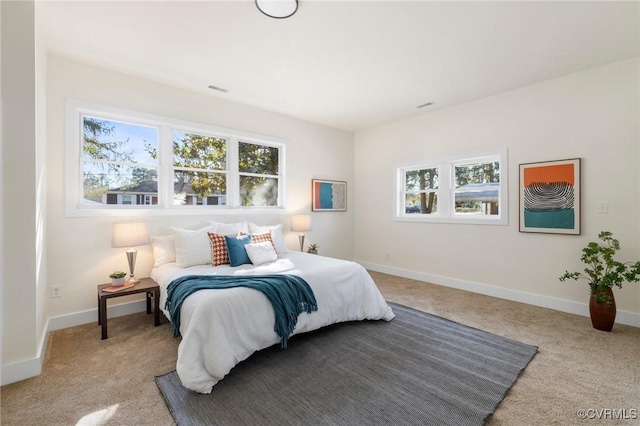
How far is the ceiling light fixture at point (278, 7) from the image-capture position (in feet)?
6.79

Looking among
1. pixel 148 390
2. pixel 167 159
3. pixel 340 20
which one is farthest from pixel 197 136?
pixel 148 390

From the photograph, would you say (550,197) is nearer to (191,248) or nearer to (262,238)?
(262,238)

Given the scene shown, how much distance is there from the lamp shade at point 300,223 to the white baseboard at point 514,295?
5.73 ft

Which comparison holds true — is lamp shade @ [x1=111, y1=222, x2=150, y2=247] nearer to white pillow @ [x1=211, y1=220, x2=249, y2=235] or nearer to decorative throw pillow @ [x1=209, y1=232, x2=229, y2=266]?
decorative throw pillow @ [x1=209, y1=232, x2=229, y2=266]

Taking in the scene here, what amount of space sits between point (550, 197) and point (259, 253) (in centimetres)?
350

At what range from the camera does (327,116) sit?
4738 millimetres

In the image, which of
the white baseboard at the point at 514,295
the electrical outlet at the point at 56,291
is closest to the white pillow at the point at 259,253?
the electrical outlet at the point at 56,291

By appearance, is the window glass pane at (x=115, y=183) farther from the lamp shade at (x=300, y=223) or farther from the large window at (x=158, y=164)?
the lamp shade at (x=300, y=223)

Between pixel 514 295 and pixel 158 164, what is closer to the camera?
pixel 158 164

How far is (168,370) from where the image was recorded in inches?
84.0

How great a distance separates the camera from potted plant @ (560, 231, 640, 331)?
108 inches

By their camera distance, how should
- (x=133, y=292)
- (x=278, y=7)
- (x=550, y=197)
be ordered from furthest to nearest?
(x=550, y=197) → (x=133, y=292) → (x=278, y=7)

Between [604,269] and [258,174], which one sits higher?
[258,174]

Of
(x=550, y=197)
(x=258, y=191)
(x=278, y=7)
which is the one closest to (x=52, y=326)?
(x=258, y=191)
